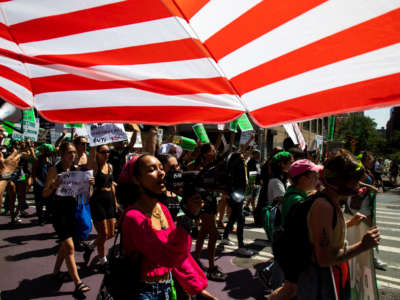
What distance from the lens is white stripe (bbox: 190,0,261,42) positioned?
1.49 meters

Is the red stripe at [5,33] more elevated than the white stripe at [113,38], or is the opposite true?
the red stripe at [5,33]

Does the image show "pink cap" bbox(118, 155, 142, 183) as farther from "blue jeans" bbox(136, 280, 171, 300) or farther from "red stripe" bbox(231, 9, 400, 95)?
"red stripe" bbox(231, 9, 400, 95)

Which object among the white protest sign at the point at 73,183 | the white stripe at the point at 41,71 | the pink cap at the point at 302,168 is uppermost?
the white stripe at the point at 41,71

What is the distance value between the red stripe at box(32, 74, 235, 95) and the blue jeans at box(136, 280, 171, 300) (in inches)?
47.6

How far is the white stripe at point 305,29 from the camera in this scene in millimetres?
1271

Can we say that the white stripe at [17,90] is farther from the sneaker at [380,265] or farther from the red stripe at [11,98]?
the sneaker at [380,265]

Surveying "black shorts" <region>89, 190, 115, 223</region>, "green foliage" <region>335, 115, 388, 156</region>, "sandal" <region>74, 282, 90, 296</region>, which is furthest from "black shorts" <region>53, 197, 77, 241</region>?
"green foliage" <region>335, 115, 388, 156</region>

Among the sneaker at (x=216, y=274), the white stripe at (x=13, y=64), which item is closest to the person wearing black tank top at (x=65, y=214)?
the sneaker at (x=216, y=274)

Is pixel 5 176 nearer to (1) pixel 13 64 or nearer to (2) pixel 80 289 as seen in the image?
(2) pixel 80 289

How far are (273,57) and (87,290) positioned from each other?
361cm

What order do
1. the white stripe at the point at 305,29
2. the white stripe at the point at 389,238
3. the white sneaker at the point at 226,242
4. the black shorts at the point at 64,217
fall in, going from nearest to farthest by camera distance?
the white stripe at the point at 305,29 < the black shorts at the point at 64,217 < the white sneaker at the point at 226,242 < the white stripe at the point at 389,238

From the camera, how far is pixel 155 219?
2008mm

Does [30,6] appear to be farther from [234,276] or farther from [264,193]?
[234,276]

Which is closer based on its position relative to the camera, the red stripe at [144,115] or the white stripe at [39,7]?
the white stripe at [39,7]
